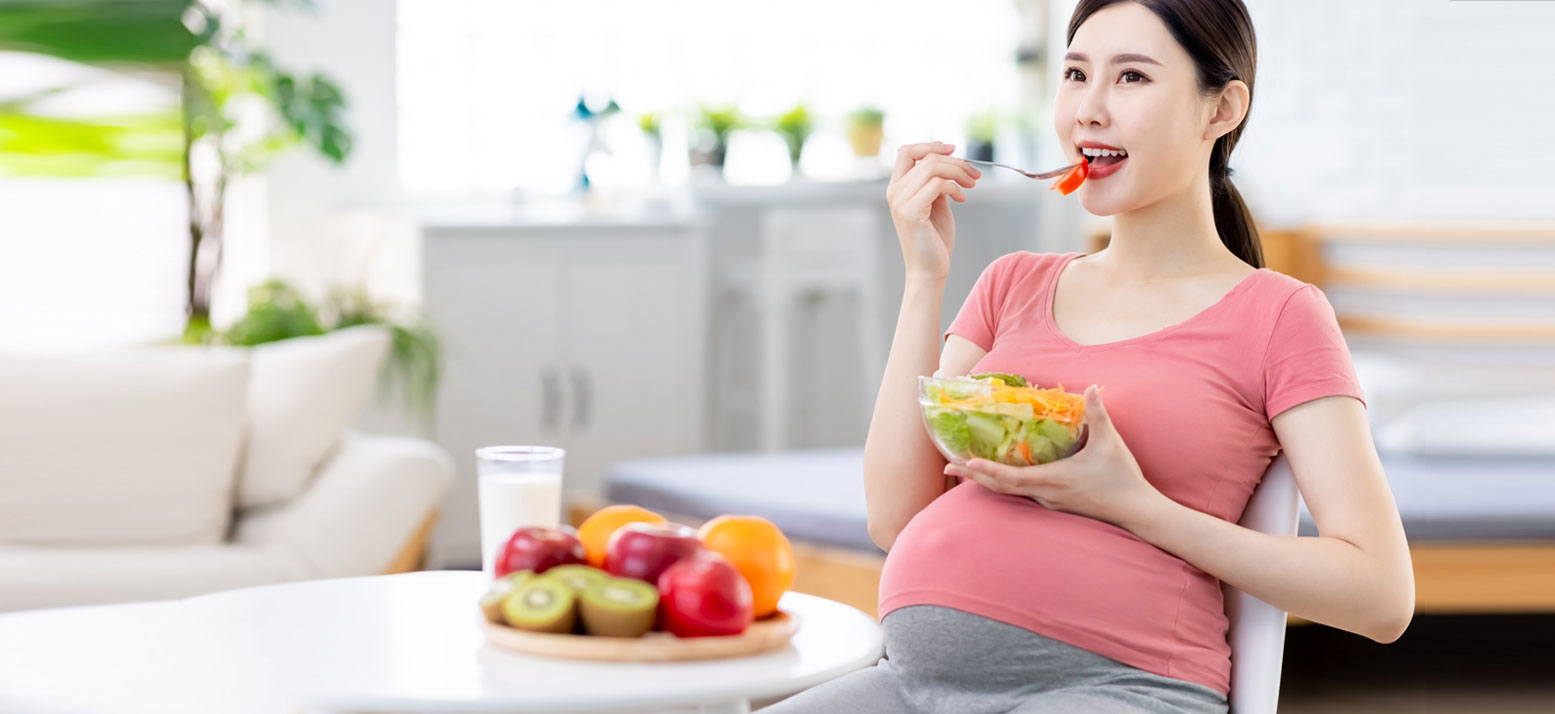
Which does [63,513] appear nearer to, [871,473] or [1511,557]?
[871,473]

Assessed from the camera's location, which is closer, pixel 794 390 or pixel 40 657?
pixel 40 657

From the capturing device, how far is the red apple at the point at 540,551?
4.36 ft

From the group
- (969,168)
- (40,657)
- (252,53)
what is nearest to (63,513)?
(40,657)

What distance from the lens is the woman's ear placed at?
5.05 ft

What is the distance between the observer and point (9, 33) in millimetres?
A: 4500

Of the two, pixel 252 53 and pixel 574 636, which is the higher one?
pixel 252 53

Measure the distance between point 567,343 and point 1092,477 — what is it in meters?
3.51

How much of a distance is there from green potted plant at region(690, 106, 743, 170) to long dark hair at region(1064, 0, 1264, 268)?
3.69m

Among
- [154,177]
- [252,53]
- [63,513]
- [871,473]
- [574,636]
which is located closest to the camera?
[574,636]

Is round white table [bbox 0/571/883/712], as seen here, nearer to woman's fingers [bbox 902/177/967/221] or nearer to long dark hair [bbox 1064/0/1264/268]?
woman's fingers [bbox 902/177/967/221]

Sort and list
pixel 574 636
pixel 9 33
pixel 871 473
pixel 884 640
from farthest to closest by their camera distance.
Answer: pixel 9 33 < pixel 871 473 < pixel 884 640 < pixel 574 636

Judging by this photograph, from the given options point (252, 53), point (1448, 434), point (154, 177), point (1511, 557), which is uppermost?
point (252, 53)

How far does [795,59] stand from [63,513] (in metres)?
3.52

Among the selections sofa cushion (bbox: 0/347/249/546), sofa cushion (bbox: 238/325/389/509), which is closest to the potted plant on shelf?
sofa cushion (bbox: 238/325/389/509)
